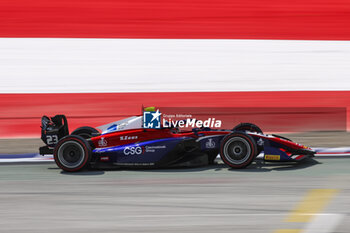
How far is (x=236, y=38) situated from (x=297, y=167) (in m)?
5.14

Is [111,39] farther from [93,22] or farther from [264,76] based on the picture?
[264,76]

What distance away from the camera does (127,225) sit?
4348 millimetres

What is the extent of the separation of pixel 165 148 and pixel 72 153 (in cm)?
123

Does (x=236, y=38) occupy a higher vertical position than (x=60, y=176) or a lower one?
higher

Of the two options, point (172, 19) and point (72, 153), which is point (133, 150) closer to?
point (72, 153)

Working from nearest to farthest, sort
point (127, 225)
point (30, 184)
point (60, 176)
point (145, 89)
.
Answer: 1. point (127, 225)
2. point (30, 184)
3. point (60, 176)
4. point (145, 89)

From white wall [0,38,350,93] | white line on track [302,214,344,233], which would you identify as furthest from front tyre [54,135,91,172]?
white wall [0,38,350,93]

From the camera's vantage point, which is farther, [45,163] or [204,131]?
[45,163]

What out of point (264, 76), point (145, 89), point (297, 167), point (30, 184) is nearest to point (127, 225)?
point (30, 184)

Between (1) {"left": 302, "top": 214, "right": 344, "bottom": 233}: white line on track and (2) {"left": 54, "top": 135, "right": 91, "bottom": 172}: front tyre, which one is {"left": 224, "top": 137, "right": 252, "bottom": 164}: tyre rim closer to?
(2) {"left": 54, "top": 135, "right": 91, "bottom": 172}: front tyre

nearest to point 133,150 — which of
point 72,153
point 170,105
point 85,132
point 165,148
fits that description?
point 165,148

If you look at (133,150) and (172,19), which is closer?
(133,150)

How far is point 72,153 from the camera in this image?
271 inches

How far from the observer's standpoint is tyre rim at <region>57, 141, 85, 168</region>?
22.3 feet
